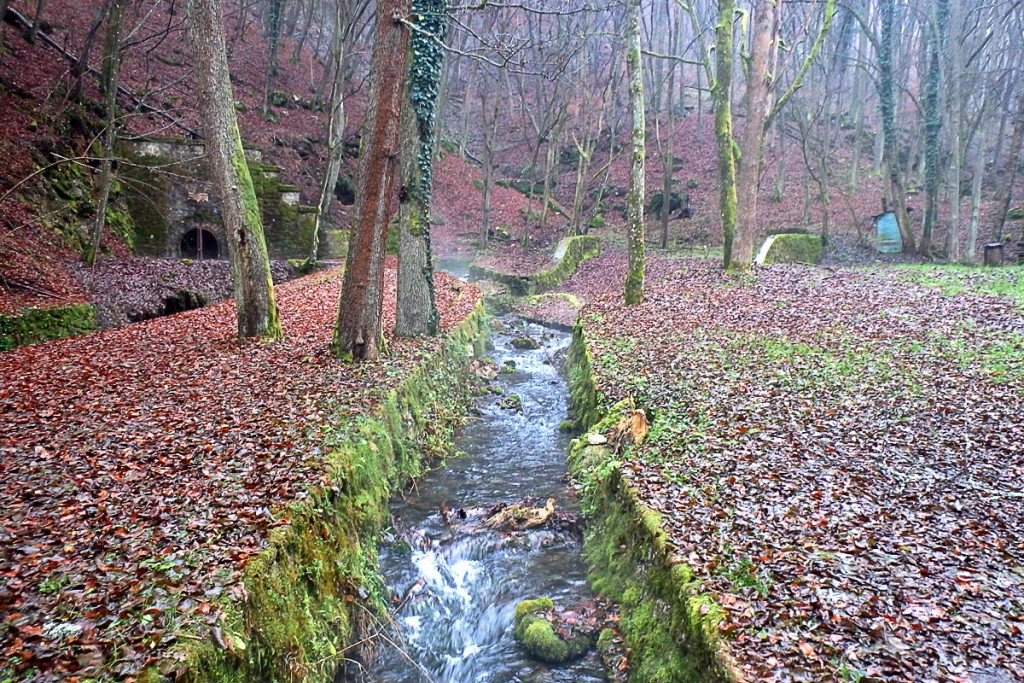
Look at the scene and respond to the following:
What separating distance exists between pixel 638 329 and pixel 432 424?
16.6 feet

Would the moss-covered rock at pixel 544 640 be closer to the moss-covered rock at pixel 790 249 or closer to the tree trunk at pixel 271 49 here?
the moss-covered rock at pixel 790 249

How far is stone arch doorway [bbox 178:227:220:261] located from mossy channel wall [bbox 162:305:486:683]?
596 inches

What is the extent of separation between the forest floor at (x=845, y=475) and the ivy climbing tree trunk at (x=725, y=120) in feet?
16.6

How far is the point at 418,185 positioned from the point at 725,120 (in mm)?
9889

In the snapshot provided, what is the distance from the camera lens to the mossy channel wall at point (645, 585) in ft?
12.8

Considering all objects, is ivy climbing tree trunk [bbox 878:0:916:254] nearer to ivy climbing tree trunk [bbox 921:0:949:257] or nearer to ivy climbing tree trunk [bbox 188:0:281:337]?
ivy climbing tree trunk [bbox 921:0:949:257]

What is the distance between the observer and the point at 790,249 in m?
21.0

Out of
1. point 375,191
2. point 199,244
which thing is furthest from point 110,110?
point 375,191

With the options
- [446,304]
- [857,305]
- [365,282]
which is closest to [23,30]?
[446,304]

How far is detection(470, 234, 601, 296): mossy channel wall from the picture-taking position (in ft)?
71.8

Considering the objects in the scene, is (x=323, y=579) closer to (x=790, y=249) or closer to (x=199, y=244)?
(x=199, y=244)

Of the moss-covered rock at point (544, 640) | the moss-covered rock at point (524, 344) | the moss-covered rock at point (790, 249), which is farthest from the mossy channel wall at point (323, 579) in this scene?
the moss-covered rock at point (790, 249)

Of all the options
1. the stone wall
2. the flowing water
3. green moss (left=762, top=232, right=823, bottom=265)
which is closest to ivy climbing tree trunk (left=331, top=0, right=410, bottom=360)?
the flowing water

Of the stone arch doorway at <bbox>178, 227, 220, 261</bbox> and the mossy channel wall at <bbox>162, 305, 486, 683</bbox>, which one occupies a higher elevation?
the stone arch doorway at <bbox>178, 227, 220, 261</bbox>
